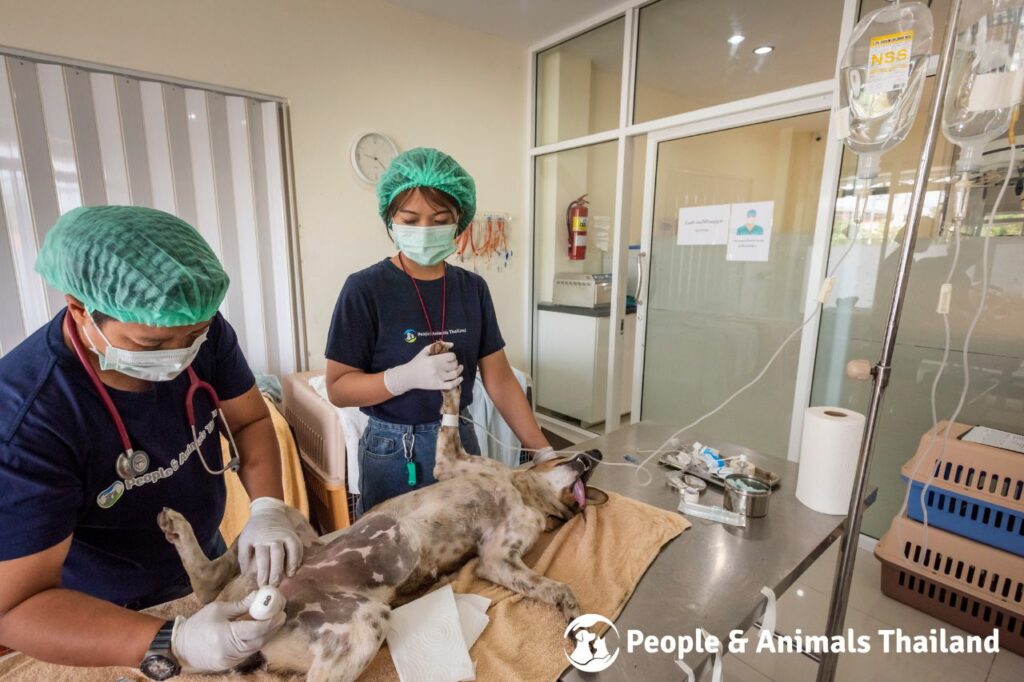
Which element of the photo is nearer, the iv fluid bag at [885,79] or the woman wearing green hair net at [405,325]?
the iv fluid bag at [885,79]

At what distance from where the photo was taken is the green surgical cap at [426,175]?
1316mm

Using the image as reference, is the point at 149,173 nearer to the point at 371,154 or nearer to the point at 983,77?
the point at 371,154

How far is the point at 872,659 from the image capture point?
1.84 meters

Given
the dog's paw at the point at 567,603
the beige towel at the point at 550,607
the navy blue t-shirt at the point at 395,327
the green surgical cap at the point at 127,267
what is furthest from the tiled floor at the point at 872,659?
the green surgical cap at the point at 127,267

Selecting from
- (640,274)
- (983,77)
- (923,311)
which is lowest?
(923,311)

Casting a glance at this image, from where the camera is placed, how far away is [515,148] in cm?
389

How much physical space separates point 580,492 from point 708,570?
35cm

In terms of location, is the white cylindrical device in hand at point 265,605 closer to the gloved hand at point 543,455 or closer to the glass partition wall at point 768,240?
the gloved hand at point 543,455

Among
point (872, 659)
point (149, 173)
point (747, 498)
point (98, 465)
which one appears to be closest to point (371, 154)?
point (149, 173)

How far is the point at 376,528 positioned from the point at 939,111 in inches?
54.8

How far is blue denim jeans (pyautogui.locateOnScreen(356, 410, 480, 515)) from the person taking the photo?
134cm

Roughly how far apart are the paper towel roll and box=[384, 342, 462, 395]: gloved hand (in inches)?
42.0

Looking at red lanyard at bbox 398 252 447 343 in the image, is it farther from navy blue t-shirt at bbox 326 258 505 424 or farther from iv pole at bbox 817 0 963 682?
iv pole at bbox 817 0 963 682

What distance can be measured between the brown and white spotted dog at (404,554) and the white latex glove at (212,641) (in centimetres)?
6
